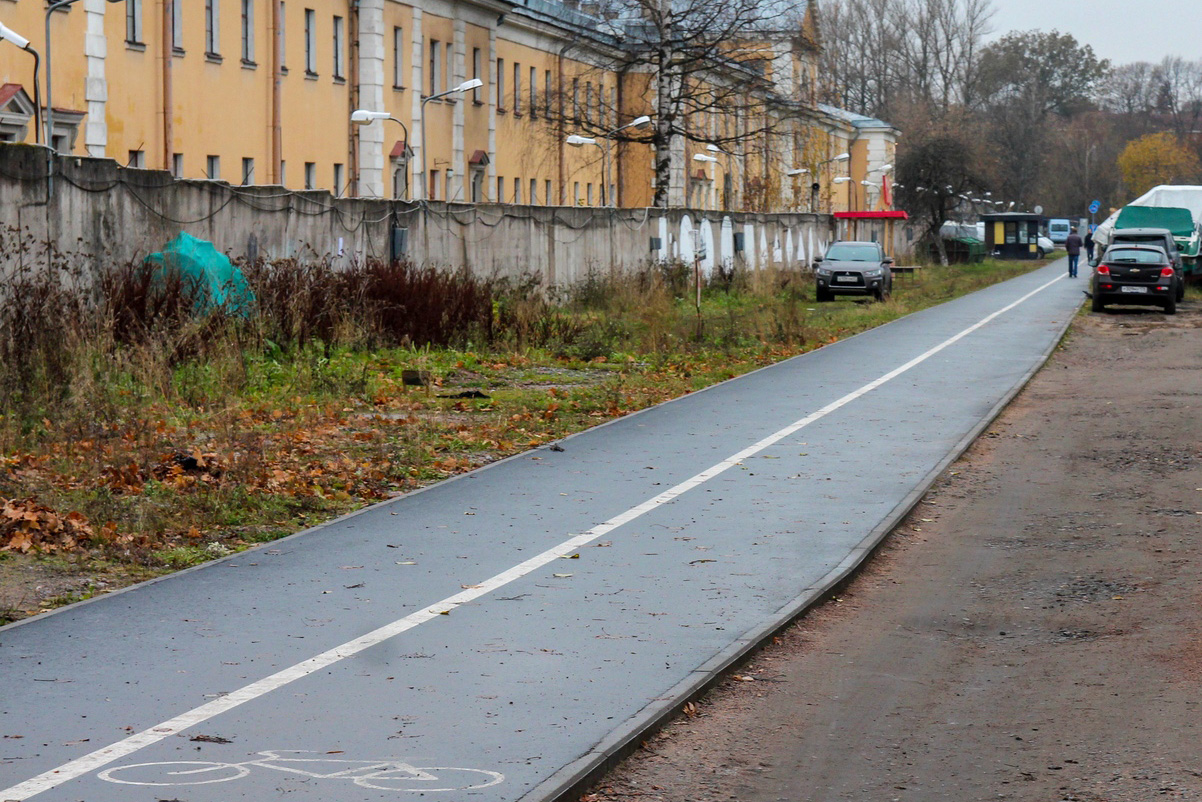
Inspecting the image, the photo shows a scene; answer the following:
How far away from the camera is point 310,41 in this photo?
1569 inches

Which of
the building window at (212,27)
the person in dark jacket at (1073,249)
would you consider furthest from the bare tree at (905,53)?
the building window at (212,27)

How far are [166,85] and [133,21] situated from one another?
5.13ft

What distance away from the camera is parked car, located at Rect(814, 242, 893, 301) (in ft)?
140

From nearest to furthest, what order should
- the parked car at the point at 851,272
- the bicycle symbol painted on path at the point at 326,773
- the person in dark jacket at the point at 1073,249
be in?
the bicycle symbol painted on path at the point at 326,773, the parked car at the point at 851,272, the person in dark jacket at the point at 1073,249

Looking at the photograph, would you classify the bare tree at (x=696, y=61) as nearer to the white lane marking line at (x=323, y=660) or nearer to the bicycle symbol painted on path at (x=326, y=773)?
the white lane marking line at (x=323, y=660)

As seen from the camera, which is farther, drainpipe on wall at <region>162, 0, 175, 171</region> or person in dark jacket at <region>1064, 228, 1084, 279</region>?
person in dark jacket at <region>1064, 228, 1084, 279</region>

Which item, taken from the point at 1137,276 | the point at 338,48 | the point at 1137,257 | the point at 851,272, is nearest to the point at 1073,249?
the point at 851,272

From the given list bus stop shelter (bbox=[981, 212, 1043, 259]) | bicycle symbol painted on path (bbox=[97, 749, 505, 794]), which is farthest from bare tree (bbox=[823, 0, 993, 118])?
bicycle symbol painted on path (bbox=[97, 749, 505, 794])

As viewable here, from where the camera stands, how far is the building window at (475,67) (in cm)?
4959

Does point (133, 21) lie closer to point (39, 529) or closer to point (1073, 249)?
point (39, 529)

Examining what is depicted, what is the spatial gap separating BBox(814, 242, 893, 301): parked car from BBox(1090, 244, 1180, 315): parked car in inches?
271

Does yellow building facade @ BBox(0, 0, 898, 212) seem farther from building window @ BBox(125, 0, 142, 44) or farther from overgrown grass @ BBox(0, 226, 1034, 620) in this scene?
overgrown grass @ BBox(0, 226, 1034, 620)

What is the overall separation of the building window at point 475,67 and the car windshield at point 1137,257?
20338 millimetres

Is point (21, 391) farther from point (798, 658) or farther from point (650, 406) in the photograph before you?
point (798, 658)
